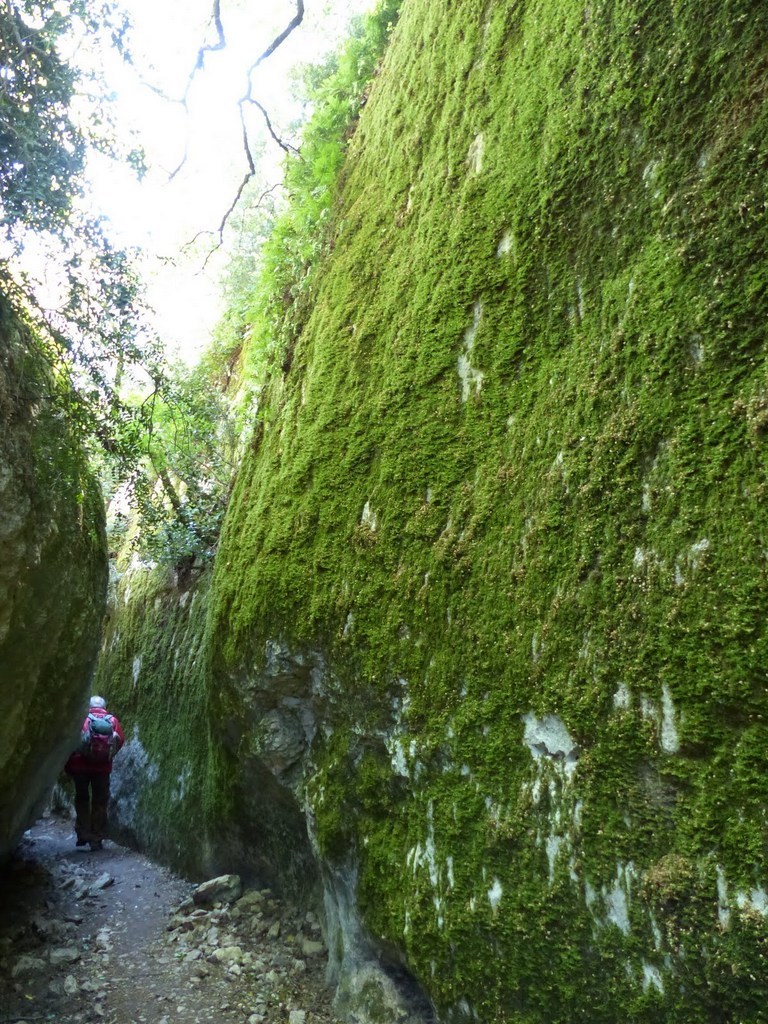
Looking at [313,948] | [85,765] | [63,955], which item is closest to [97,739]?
[85,765]

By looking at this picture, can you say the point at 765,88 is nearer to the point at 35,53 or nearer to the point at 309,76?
the point at 35,53

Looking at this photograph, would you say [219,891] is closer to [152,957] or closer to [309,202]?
[152,957]

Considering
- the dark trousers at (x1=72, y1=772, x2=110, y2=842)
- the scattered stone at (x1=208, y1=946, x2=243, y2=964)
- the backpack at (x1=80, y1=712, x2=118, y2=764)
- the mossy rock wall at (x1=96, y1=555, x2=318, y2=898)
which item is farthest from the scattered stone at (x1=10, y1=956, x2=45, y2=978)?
the dark trousers at (x1=72, y1=772, x2=110, y2=842)

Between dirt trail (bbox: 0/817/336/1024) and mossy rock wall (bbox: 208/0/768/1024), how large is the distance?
1.43 m

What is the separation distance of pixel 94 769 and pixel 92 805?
56cm

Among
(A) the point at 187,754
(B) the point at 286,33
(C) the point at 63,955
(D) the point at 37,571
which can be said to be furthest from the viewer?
(A) the point at 187,754

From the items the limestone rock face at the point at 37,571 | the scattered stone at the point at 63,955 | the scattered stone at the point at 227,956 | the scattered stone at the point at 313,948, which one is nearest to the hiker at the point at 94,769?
the limestone rock face at the point at 37,571

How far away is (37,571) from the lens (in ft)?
19.5

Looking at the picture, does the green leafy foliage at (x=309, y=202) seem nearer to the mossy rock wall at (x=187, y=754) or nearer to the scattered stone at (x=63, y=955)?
the mossy rock wall at (x=187, y=754)

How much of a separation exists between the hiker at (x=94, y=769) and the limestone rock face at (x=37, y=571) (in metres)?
2.16

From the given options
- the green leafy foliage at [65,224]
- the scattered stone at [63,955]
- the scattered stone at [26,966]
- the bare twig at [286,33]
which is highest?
the bare twig at [286,33]

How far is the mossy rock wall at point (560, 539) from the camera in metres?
2.51

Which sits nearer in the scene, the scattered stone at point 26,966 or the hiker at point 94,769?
the scattered stone at point 26,966

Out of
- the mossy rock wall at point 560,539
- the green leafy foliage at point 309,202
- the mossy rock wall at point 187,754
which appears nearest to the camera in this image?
the mossy rock wall at point 560,539
